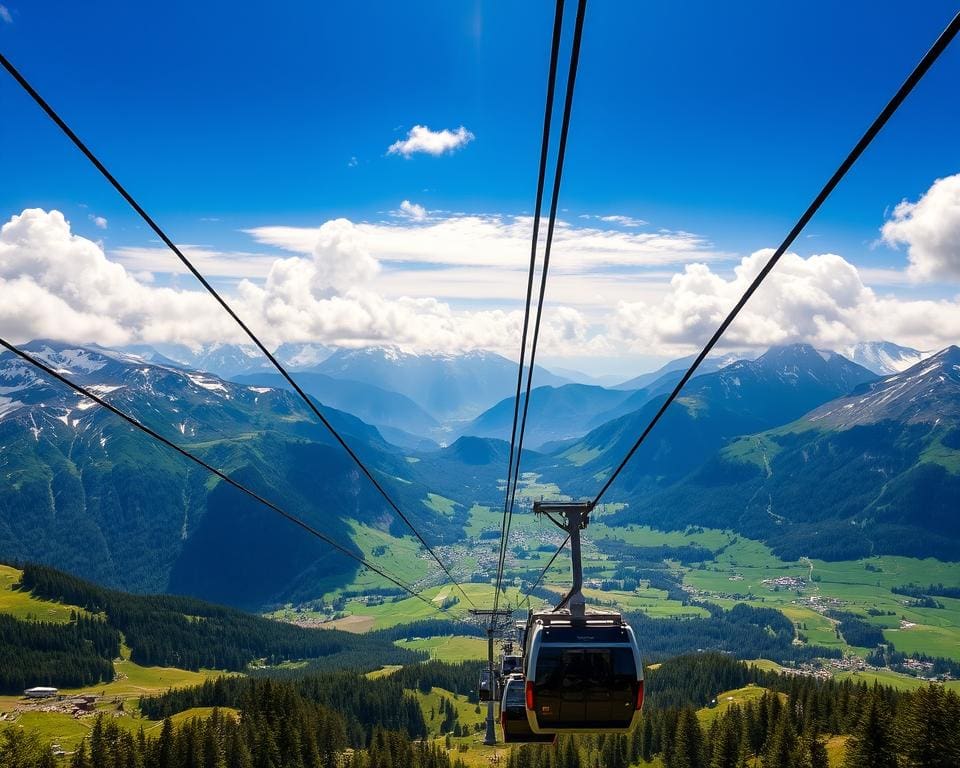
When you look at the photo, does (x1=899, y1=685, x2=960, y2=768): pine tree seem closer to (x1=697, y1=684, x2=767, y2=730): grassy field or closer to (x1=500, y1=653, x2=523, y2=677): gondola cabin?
(x1=500, y1=653, x2=523, y2=677): gondola cabin

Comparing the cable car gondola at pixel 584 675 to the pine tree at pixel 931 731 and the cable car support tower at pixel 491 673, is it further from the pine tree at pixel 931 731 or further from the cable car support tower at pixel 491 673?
the pine tree at pixel 931 731

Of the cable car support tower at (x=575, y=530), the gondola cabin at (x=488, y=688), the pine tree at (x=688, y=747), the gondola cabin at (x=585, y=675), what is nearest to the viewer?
the gondola cabin at (x=585, y=675)

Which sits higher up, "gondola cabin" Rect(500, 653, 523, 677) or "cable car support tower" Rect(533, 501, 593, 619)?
"cable car support tower" Rect(533, 501, 593, 619)

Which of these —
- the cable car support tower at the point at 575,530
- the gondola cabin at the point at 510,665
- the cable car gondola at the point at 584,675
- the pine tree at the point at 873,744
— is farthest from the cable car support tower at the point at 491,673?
the pine tree at the point at 873,744

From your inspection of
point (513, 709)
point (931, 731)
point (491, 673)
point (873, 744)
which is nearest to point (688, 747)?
point (873, 744)

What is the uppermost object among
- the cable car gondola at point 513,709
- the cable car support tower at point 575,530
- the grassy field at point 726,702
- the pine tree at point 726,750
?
the cable car support tower at point 575,530

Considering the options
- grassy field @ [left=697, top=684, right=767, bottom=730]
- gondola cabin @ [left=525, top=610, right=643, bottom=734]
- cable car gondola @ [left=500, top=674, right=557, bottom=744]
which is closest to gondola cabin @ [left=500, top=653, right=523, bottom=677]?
cable car gondola @ [left=500, top=674, right=557, bottom=744]

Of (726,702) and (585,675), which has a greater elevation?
(585,675)

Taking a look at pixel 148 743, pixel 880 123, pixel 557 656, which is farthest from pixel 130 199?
pixel 148 743

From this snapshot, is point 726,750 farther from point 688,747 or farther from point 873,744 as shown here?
point 873,744
